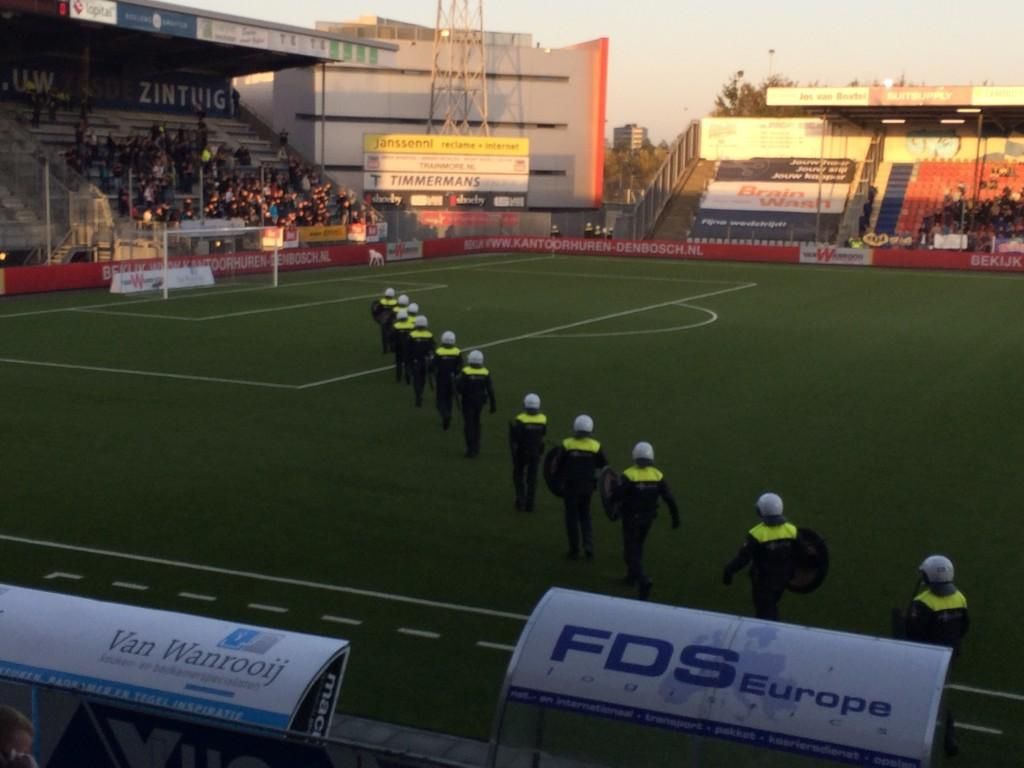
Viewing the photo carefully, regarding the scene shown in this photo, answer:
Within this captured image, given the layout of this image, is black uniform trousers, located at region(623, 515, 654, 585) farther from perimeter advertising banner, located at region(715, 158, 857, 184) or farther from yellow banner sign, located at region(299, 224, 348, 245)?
perimeter advertising banner, located at region(715, 158, 857, 184)

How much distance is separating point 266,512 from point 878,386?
13.9m

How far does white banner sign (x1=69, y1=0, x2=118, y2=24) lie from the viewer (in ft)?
145

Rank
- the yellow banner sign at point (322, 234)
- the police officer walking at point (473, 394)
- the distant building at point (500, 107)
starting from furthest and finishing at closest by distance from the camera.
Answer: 1. the distant building at point (500, 107)
2. the yellow banner sign at point (322, 234)
3. the police officer walking at point (473, 394)

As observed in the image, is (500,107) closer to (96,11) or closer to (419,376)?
(96,11)

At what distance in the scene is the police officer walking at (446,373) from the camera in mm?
20531

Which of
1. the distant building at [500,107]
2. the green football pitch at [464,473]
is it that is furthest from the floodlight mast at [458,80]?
the green football pitch at [464,473]

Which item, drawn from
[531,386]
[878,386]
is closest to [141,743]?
[531,386]

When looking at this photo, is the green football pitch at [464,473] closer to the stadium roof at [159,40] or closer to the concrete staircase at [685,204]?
the stadium roof at [159,40]

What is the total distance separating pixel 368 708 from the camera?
10.3 metres

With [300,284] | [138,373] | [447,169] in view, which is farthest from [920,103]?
[138,373]

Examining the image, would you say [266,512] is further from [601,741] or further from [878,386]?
[878,386]

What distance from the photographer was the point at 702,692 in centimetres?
691

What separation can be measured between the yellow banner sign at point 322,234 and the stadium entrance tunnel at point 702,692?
48.8 metres

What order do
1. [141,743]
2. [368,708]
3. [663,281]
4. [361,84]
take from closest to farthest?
1. [141,743]
2. [368,708]
3. [663,281]
4. [361,84]
